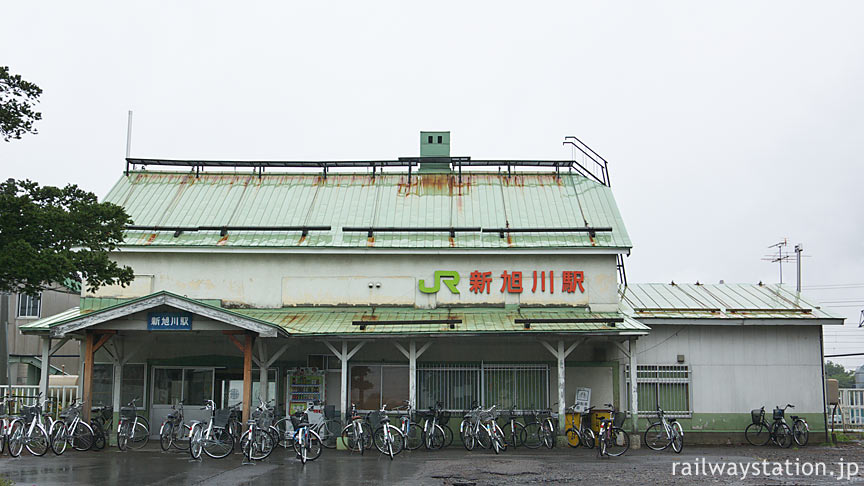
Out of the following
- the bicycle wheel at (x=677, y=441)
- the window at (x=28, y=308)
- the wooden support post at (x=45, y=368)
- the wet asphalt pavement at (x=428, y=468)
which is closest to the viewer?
the wet asphalt pavement at (x=428, y=468)

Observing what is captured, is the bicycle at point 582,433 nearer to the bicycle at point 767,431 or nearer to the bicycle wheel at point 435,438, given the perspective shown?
the bicycle wheel at point 435,438

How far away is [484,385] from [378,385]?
2825mm

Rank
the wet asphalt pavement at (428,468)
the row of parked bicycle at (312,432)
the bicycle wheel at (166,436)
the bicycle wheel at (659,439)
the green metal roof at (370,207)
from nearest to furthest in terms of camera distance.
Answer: the wet asphalt pavement at (428,468)
the row of parked bicycle at (312,432)
the bicycle wheel at (659,439)
the bicycle wheel at (166,436)
the green metal roof at (370,207)

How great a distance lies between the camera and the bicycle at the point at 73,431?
18.3 m

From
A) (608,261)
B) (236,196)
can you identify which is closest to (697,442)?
(608,261)

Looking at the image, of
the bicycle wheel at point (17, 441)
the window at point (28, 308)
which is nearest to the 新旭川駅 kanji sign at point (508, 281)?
the bicycle wheel at point (17, 441)

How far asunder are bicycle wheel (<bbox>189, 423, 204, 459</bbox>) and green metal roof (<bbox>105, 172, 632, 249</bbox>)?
655 cm

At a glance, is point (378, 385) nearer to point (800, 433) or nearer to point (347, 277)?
point (347, 277)

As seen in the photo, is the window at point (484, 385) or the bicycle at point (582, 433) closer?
the bicycle at point (582, 433)

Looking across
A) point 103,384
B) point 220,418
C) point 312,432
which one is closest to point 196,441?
point 220,418

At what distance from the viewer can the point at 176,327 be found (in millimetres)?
19016

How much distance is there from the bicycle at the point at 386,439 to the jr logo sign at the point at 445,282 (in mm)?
4307

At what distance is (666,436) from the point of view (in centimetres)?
1914

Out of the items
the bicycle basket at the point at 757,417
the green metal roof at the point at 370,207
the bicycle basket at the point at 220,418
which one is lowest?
the bicycle basket at the point at 757,417
